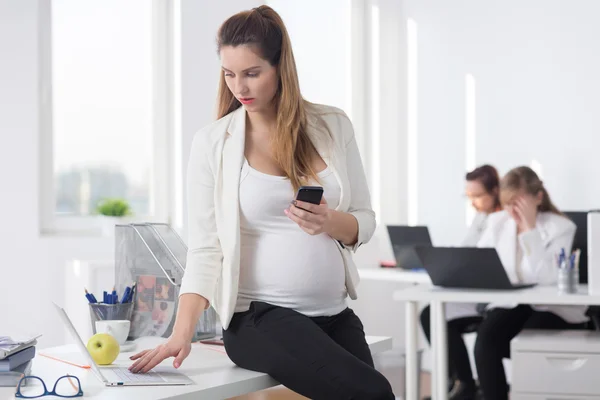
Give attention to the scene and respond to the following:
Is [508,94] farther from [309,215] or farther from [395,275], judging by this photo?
[309,215]

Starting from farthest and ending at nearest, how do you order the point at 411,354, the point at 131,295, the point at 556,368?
the point at 411,354
the point at 556,368
the point at 131,295

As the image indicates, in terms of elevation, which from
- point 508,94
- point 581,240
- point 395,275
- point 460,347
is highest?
point 508,94

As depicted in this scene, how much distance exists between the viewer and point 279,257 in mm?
1860

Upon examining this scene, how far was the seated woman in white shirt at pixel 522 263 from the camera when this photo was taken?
3.65 m

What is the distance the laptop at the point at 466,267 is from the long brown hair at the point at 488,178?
1.42 m

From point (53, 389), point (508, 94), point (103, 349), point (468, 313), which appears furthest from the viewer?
point (508, 94)

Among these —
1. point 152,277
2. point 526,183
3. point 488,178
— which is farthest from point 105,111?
point 152,277

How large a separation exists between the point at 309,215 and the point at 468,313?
2807 mm

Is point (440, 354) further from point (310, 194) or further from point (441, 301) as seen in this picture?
point (310, 194)

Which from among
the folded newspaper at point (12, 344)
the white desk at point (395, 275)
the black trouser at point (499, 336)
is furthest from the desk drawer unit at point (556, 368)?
the folded newspaper at point (12, 344)

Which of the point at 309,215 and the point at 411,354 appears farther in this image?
the point at 411,354

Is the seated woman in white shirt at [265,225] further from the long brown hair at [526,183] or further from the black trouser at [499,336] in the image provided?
the long brown hair at [526,183]

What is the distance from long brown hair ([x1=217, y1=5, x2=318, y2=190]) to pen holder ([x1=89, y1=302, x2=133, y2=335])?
61 cm

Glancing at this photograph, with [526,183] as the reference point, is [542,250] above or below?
below
